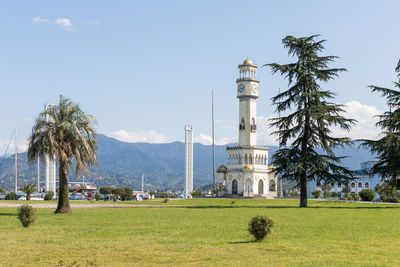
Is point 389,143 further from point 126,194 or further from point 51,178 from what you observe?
point 51,178

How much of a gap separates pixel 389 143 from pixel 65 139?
2519 centimetres

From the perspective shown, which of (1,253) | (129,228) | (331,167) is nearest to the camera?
(1,253)

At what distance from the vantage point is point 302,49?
163 ft

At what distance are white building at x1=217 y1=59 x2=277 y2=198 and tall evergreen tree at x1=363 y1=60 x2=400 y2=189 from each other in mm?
44999

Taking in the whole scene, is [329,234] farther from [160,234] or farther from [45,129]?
[45,129]

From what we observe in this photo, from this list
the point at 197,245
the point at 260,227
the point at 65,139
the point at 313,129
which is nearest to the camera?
the point at 197,245

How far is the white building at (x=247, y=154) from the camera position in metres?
89.1

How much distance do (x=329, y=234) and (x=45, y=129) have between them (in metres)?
20.9

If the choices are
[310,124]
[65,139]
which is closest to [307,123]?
[310,124]

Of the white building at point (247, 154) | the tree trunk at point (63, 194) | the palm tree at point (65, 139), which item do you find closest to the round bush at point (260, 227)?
the palm tree at point (65, 139)

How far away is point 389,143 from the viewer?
41094 millimetres

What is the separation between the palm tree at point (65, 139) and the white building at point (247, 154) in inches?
2223

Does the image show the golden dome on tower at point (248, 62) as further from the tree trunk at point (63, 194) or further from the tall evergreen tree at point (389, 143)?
the tree trunk at point (63, 194)

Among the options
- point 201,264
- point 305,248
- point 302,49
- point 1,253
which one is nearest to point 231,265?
point 201,264
